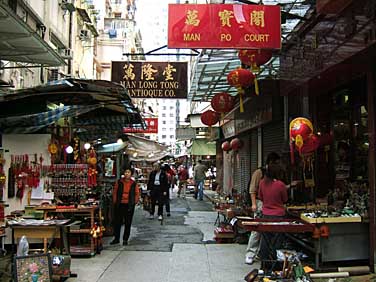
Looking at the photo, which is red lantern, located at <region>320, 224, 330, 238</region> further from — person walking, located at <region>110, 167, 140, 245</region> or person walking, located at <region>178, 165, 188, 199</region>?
person walking, located at <region>178, 165, 188, 199</region>

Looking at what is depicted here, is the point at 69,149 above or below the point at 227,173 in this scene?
above

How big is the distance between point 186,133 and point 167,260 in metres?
20.1

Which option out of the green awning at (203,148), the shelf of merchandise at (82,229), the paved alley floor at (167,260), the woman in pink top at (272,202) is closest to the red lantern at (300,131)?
the woman in pink top at (272,202)

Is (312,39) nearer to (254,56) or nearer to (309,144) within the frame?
(254,56)

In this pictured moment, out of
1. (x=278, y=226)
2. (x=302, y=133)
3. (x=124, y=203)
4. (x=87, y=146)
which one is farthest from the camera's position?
(x=87, y=146)

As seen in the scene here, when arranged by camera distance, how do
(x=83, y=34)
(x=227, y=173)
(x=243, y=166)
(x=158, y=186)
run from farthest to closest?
(x=227, y=173) → (x=83, y=34) → (x=243, y=166) → (x=158, y=186)

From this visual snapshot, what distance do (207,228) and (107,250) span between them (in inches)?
163

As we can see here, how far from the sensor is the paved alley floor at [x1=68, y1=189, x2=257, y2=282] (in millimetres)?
7676

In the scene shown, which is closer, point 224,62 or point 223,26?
point 223,26

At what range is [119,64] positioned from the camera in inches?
502

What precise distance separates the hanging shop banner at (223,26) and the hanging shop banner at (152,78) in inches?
196

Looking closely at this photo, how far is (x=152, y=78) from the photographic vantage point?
41.4 feet

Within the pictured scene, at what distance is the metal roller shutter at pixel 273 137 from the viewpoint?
12136 millimetres

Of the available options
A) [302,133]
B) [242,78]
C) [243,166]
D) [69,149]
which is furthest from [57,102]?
[243,166]
